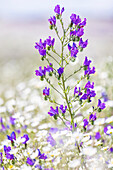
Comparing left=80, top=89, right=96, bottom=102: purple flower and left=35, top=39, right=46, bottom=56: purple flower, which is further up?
left=35, top=39, right=46, bottom=56: purple flower

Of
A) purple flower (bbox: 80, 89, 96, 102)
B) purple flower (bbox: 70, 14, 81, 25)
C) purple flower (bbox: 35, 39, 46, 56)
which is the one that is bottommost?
purple flower (bbox: 80, 89, 96, 102)

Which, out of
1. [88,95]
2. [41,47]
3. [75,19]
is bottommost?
[88,95]

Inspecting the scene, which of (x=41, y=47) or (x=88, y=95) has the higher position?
(x=41, y=47)

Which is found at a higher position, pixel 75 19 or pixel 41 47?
pixel 75 19

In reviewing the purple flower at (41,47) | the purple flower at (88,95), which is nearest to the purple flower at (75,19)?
the purple flower at (41,47)

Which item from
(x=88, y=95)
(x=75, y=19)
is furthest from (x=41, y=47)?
(x=88, y=95)

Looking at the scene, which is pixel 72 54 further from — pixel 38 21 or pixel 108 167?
pixel 38 21

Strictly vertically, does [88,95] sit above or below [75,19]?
below

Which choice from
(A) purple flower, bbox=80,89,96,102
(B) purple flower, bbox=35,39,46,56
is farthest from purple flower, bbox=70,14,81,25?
(A) purple flower, bbox=80,89,96,102

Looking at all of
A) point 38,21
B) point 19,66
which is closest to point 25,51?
point 19,66

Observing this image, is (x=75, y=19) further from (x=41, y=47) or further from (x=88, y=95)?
(x=88, y=95)

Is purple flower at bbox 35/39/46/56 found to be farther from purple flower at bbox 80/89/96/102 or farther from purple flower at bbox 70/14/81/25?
purple flower at bbox 80/89/96/102
